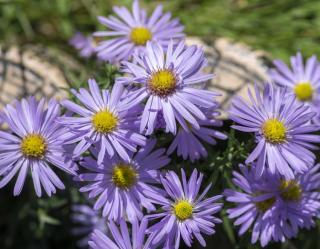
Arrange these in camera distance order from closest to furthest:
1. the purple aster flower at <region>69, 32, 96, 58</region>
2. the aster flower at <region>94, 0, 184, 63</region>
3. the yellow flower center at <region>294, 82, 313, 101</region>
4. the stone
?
the aster flower at <region>94, 0, 184, 63</region>
the yellow flower center at <region>294, 82, 313, 101</region>
the stone
the purple aster flower at <region>69, 32, 96, 58</region>

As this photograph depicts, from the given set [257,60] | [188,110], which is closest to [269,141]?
[188,110]

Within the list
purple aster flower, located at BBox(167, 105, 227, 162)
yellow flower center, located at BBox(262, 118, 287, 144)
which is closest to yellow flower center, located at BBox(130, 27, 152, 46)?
purple aster flower, located at BBox(167, 105, 227, 162)

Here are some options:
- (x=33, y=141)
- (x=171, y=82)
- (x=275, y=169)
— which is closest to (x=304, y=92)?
(x=275, y=169)

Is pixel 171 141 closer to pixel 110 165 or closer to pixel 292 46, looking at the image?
pixel 110 165

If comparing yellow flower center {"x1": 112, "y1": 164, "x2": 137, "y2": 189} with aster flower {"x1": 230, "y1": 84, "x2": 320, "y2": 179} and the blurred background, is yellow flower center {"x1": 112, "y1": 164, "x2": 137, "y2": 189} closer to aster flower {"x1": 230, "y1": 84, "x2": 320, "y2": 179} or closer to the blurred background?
aster flower {"x1": 230, "y1": 84, "x2": 320, "y2": 179}

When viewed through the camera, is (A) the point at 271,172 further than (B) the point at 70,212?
No

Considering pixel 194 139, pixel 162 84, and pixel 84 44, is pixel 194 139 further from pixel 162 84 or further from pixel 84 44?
pixel 84 44
